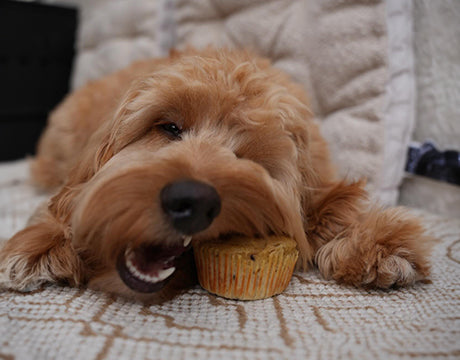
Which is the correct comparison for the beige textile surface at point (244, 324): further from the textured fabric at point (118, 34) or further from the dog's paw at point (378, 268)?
the textured fabric at point (118, 34)

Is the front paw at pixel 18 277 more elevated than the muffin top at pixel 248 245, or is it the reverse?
the muffin top at pixel 248 245

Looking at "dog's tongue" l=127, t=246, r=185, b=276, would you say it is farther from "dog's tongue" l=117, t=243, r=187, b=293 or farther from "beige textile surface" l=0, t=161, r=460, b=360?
"beige textile surface" l=0, t=161, r=460, b=360

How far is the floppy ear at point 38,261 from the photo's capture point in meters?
1.22

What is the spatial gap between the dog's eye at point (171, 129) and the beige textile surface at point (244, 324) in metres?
0.49

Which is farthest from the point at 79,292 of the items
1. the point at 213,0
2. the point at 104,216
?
the point at 213,0

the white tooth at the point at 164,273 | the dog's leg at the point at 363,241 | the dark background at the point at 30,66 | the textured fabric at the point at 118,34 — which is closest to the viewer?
the white tooth at the point at 164,273

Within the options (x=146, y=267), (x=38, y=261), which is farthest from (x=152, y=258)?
(x=38, y=261)

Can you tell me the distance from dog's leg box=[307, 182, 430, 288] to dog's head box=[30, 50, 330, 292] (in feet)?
0.26

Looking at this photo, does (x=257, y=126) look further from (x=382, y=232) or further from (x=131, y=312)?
(x=131, y=312)

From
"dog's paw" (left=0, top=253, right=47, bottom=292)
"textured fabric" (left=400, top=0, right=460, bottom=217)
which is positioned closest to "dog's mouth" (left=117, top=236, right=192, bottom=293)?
"dog's paw" (left=0, top=253, right=47, bottom=292)

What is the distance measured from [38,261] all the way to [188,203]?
0.56 meters

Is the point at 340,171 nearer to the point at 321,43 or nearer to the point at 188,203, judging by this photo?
the point at 321,43

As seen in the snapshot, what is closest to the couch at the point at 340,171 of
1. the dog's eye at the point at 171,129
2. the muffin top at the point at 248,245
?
the muffin top at the point at 248,245

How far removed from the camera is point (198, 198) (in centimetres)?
100
